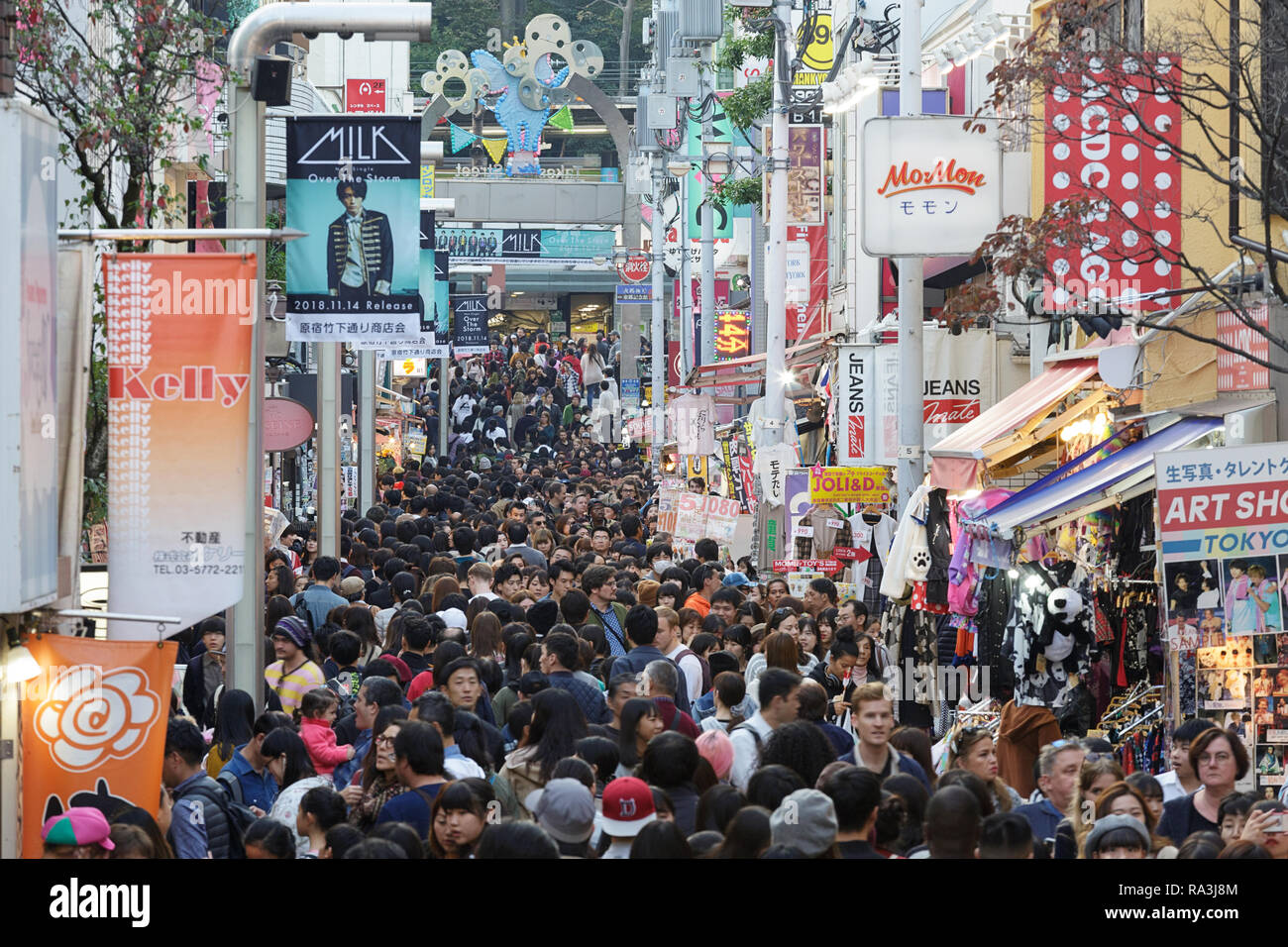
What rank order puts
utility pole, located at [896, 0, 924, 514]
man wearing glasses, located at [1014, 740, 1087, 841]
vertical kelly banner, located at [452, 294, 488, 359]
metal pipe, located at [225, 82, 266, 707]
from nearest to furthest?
man wearing glasses, located at [1014, 740, 1087, 841], metal pipe, located at [225, 82, 266, 707], utility pole, located at [896, 0, 924, 514], vertical kelly banner, located at [452, 294, 488, 359]

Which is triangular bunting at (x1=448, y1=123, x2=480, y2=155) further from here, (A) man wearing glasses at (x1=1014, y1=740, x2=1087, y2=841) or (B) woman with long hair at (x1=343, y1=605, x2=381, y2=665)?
(A) man wearing glasses at (x1=1014, y1=740, x2=1087, y2=841)

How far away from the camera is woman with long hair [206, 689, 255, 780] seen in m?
9.44

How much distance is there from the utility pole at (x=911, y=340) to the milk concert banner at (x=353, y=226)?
450cm

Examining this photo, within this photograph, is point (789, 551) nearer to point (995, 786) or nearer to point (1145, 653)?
point (1145, 653)

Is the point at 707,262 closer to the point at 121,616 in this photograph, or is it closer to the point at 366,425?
the point at 366,425

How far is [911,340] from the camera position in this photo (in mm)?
15961

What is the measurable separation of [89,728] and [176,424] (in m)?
1.39

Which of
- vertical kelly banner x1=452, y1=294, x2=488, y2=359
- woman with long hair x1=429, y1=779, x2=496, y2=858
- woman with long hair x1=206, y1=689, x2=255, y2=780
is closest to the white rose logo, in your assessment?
woman with long hair x1=429, y1=779, x2=496, y2=858

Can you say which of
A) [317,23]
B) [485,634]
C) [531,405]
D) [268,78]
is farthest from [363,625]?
[531,405]

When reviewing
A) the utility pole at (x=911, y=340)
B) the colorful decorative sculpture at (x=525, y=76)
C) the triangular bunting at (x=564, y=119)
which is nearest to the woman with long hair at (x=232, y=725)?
the utility pole at (x=911, y=340)

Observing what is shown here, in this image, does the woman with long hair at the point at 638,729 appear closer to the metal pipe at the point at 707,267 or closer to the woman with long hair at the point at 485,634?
the woman with long hair at the point at 485,634

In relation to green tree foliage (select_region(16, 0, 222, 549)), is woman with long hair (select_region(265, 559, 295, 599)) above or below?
below

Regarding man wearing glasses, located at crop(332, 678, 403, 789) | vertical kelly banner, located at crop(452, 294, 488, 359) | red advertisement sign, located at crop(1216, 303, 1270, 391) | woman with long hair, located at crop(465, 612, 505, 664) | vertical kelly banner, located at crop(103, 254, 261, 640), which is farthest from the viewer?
vertical kelly banner, located at crop(452, 294, 488, 359)

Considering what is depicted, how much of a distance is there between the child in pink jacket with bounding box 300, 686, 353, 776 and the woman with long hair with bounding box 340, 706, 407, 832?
3.63 feet
